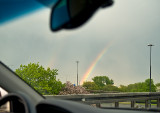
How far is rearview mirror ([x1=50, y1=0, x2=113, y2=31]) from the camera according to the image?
6.96 ft

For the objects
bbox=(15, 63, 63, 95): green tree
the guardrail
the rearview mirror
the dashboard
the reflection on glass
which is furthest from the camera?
the guardrail

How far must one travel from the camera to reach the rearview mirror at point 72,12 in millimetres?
2121

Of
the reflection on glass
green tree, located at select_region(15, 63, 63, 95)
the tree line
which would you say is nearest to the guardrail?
the tree line

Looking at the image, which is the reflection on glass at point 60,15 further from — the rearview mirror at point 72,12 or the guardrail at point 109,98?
the guardrail at point 109,98

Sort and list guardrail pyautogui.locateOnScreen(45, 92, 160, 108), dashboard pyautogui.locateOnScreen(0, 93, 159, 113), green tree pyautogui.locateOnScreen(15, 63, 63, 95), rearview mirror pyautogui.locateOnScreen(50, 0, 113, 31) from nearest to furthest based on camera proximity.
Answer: dashboard pyautogui.locateOnScreen(0, 93, 159, 113), rearview mirror pyautogui.locateOnScreen(50, 0, 113, 31), green tree pyautogui.locateOnScreen(15, 63, 63, 95), guardrail pyautogui.locateOnScreen(45, 92, 160, 108)

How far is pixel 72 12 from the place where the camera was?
7.32ft

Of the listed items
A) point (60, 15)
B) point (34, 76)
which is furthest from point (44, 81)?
point (60, 15)

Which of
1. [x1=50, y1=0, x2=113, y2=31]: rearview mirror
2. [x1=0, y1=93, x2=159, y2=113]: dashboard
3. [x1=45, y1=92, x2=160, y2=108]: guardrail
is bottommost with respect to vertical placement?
[x1=45, y1=92, x2=160, y2=108]: guardrail

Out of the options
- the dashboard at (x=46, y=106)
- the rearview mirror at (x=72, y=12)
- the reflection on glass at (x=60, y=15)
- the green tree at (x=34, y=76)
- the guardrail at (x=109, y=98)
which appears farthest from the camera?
the guardrail at (x=109, y=98)

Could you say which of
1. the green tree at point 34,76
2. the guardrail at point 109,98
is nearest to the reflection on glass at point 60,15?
the green tree at point 34,76

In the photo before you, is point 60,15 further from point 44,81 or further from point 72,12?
point 44,81

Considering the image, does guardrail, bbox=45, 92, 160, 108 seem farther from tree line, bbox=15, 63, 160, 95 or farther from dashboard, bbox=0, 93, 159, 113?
dashboard, bbox=0, 93, 159, 113

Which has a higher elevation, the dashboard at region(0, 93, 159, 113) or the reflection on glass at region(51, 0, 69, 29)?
the reflection on glass at region(51, 0, 69, 29)

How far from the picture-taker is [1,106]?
213cm
